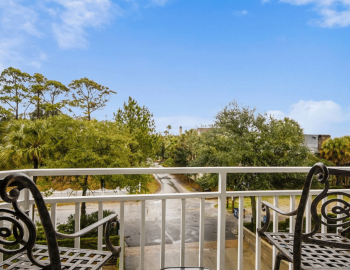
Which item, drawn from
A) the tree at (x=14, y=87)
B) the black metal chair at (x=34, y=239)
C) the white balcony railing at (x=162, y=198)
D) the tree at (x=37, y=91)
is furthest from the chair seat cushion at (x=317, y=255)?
the tree at (x=14, y=87)

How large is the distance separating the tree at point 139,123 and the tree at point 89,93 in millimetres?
7018

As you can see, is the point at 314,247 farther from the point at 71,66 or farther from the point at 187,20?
the point at 71,66

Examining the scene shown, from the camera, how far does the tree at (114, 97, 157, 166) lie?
13055 mm

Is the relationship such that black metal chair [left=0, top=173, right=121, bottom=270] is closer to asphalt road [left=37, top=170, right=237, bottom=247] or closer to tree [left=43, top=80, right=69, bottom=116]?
asphalt road [left=37, top=170, right=237, bottom=247]

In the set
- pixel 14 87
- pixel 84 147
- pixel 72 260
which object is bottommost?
pixel 72 260

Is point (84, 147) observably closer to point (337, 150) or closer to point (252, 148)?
point (252, 148)

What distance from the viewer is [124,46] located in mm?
16328

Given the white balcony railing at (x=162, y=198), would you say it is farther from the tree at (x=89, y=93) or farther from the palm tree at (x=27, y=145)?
the tree at (x=89, y=93)

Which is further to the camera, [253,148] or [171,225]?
[171,225]

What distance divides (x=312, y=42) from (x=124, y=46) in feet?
38.2

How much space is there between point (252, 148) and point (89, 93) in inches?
641

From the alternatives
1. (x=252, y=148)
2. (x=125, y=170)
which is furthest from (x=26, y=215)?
A: (x=252, y=148)

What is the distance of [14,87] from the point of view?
66.0 ft

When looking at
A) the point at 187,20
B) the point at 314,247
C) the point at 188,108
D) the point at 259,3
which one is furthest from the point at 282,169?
the point at 188,108
